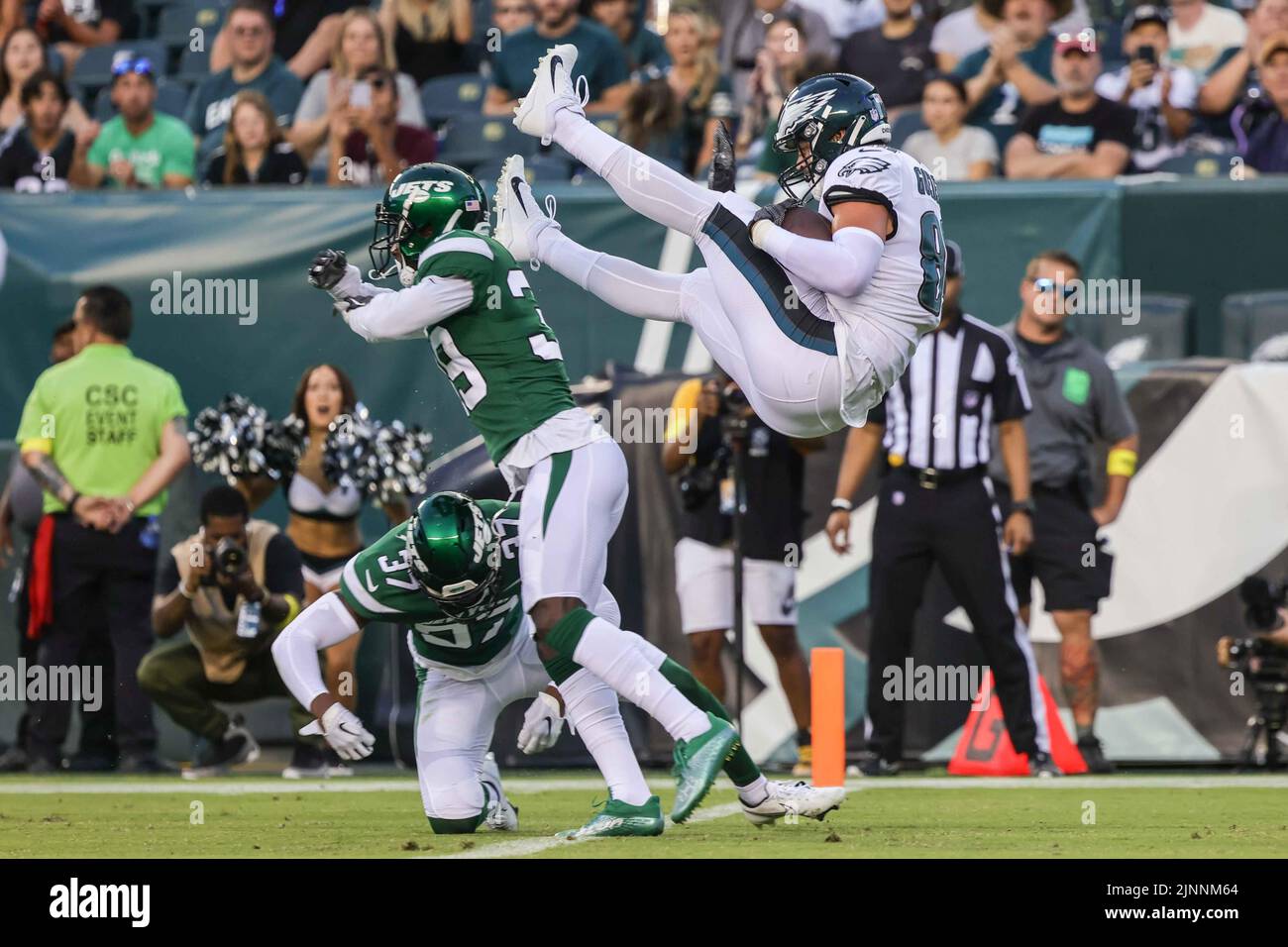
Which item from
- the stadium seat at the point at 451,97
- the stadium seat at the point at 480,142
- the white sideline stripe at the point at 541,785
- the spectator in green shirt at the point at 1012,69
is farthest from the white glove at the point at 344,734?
the stadium seat at the point at 451,97

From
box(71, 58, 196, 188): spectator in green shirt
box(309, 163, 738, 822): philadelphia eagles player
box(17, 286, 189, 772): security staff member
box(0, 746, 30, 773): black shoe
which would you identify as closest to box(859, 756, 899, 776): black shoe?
box(309, 163, 738, 822): philadelphia eagles player

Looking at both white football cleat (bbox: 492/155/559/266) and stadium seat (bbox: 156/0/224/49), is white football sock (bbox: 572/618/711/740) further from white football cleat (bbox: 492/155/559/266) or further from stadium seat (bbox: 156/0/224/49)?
stadium seat (bbox: 156/0/224/49)

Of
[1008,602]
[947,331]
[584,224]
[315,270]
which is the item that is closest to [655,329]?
[584,224]

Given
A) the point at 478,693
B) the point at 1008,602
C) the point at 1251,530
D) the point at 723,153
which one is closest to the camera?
the point at 723,153

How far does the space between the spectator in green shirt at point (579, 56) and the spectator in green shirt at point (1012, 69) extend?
2.00 m

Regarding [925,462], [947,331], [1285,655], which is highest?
[947,331]

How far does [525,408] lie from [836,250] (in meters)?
1.15

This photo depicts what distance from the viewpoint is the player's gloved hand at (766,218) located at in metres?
6.00

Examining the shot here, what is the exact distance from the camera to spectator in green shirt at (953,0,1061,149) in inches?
447

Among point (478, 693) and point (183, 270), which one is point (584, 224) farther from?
point (478, 693)

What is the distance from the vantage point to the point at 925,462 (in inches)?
360

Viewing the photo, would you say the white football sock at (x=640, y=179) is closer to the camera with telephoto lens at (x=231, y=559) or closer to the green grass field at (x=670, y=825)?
the green grass field at (x=670, y=825)

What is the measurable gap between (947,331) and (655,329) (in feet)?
5.71

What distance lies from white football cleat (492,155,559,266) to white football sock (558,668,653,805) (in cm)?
139
